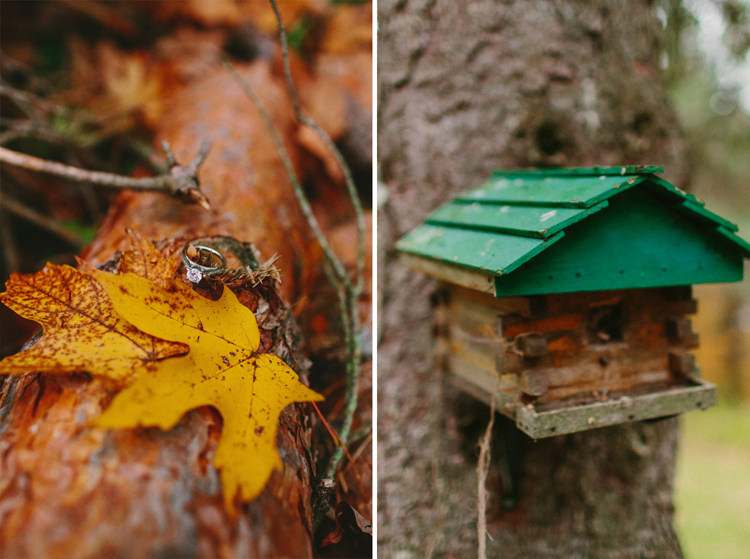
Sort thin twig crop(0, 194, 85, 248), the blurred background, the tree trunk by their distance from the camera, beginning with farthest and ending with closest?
the blurred background < thin twig crop(0, 194, 85, 248) < the tree trunk

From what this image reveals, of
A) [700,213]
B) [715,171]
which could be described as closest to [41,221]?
[700,213]

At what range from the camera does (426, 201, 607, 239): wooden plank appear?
0.94 metres

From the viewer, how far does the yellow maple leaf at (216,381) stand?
0.73 metres

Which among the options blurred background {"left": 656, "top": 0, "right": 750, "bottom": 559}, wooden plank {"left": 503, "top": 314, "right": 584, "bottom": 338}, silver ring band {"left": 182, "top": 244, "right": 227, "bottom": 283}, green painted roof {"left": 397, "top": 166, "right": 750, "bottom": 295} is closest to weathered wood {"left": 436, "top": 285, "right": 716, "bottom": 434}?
wooden plank {"left": 503, "top": 314, "right": 584, "bottom": 338}

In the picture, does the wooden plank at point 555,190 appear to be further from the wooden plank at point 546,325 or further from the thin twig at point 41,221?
the thin twig at point 41,221

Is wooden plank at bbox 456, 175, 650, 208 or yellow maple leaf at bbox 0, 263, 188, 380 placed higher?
wooden plank at bbox 456, 175, 650, 208

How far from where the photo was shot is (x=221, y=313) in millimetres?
→ 910

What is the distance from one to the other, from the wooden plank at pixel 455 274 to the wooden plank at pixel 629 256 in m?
0.04

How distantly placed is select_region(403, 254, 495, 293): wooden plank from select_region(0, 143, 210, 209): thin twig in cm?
66

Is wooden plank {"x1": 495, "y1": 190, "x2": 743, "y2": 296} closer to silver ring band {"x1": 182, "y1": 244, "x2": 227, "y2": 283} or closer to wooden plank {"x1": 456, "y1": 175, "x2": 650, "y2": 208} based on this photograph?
wooden plank {"x1": 456, "y1": 175, "x2": 650, "y2": 208}

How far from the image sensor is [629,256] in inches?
41.5

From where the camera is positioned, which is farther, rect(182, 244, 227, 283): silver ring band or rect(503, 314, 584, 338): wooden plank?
rect(503, 314, 584, 338): wooden plank

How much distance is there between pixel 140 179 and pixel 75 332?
589mm

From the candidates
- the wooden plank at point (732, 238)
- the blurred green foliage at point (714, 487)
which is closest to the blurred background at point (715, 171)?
the blurred green foliage at point (714, 487)
